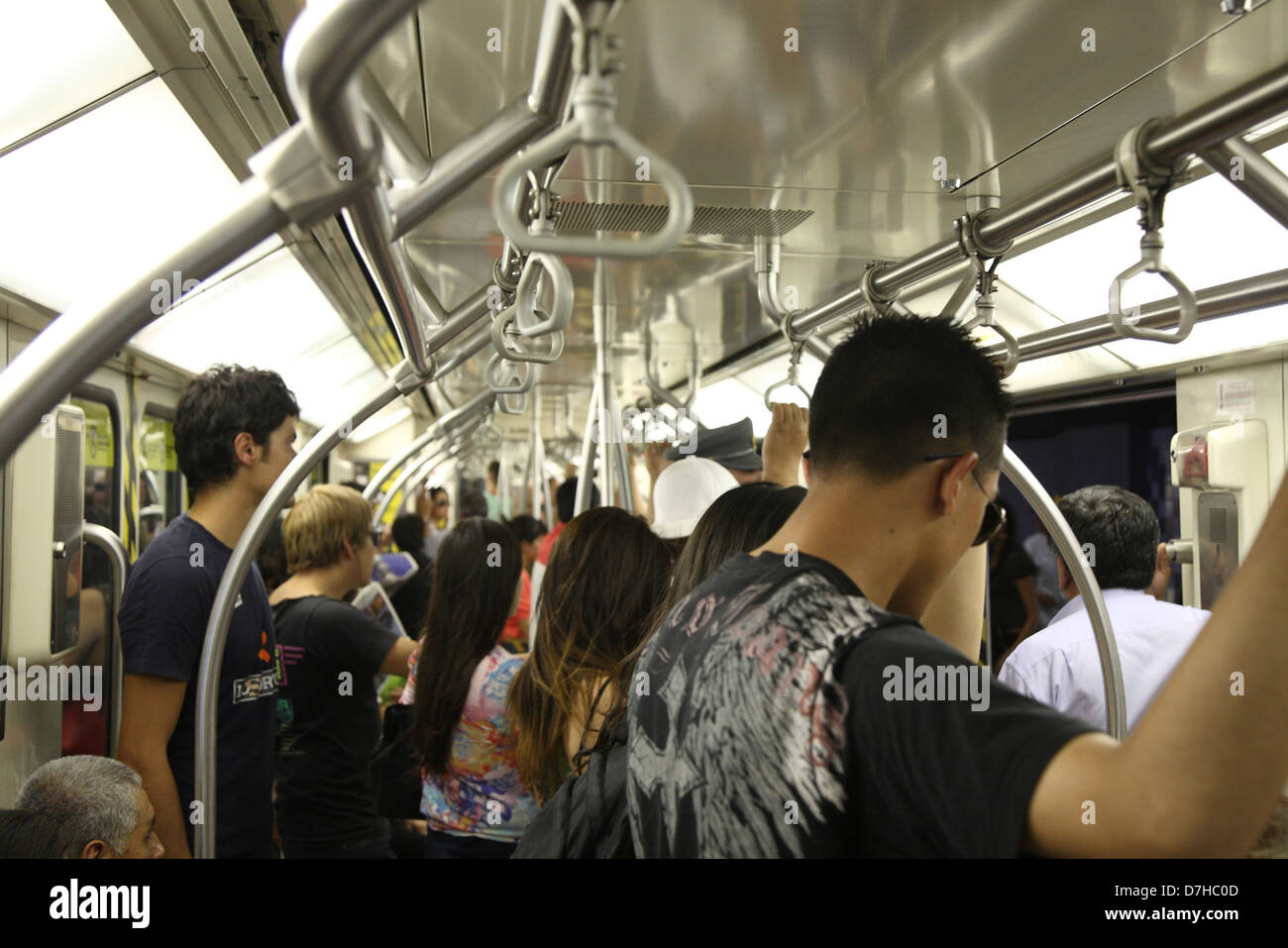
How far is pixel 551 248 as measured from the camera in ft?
2.43

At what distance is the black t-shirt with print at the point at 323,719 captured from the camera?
10.2 feet

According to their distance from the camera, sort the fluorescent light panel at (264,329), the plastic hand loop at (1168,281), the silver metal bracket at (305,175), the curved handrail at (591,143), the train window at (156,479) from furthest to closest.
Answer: the train window at (156,479) → the fluorescent light panel at (264,329) → the plastic hand loop at (1168,281) → the silver metal bracket at (305,175) → the curved handrail at (591,143)

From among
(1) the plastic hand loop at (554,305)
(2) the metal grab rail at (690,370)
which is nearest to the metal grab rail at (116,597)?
(1) the plastic hand loop at (554,305)

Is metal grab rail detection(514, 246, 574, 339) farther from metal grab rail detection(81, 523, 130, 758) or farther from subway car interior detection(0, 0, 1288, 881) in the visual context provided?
metal grab rail detection(81, 523, 130, 758)

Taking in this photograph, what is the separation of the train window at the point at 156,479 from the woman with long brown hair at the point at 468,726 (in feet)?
7.15

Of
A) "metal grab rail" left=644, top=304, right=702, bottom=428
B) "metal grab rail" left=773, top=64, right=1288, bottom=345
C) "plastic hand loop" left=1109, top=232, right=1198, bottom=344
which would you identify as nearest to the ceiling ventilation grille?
"metal grab rail" left=773, top=64, right=1288, bottom=345

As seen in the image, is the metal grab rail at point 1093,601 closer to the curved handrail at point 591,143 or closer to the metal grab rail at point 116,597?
the curved handrail at point 591,143

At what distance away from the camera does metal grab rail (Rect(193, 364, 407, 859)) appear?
2086mm

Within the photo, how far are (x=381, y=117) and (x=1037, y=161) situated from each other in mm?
1573

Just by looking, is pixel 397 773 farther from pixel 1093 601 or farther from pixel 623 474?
pixel 1093 601

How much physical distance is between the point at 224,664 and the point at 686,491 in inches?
65.5

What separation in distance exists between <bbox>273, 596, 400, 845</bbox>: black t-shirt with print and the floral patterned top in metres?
0.65
